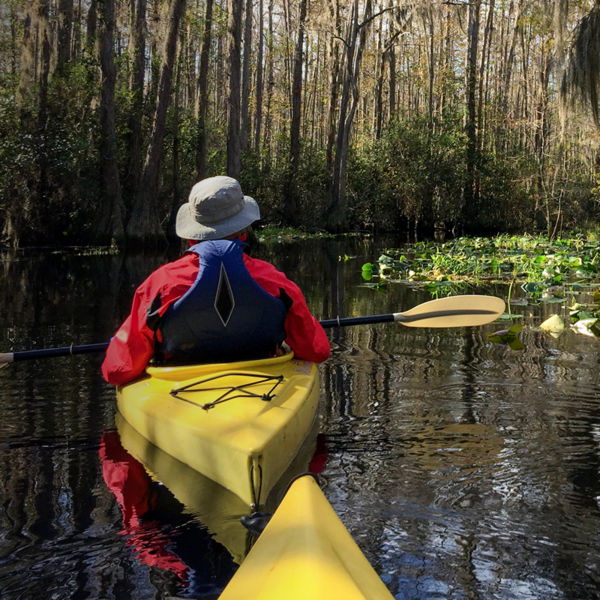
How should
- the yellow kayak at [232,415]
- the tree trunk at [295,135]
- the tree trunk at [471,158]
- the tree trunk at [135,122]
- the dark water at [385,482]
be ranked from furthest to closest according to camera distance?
the tree trunk at [295,135], the tree trunk at [471,158], the tree trunk at [135,122], the yellow kayak at [232,415], the dark water at [385,482]

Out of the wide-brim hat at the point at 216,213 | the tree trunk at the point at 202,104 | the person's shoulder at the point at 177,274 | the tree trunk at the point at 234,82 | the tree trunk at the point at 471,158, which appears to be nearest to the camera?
the person's shoulder at the point at 177,274

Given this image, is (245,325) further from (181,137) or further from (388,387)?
(181,137)

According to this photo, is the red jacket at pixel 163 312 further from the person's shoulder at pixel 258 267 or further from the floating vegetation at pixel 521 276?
the floating vegetation at pixel 521 276

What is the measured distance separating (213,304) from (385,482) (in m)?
1.10

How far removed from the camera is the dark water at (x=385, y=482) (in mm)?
2471

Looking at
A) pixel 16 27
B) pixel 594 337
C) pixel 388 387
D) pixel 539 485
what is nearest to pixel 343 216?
pixel 16 27

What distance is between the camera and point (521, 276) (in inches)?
454

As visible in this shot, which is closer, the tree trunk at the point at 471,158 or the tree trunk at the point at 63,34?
the tree trunk at the point at 63,34

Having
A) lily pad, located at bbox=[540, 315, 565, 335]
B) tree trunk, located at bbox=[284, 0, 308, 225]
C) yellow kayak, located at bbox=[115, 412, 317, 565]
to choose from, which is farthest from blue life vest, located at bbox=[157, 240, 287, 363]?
tree trunk, located at bbox=[284, 0, 308, 225]

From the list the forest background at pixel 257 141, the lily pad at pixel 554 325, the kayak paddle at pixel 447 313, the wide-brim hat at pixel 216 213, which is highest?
the forest background at pixel 257 141

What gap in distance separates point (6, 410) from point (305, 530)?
3.16m

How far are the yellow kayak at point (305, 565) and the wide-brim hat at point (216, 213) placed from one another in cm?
193

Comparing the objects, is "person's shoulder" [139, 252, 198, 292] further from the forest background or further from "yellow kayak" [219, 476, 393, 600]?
the forest background

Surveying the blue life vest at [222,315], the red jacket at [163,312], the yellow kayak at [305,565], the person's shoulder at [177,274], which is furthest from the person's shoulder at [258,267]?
the yellow kayak at [305,565]
